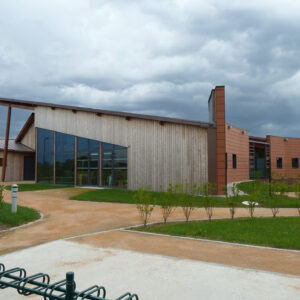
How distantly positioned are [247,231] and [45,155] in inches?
1083

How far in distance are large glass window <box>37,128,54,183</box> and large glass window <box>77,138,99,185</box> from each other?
4.68 metres

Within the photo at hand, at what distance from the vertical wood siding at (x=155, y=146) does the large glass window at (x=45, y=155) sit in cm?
600

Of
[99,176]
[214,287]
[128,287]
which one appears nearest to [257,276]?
[214,287]

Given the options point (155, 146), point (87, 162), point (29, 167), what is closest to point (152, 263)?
point (155, 146)

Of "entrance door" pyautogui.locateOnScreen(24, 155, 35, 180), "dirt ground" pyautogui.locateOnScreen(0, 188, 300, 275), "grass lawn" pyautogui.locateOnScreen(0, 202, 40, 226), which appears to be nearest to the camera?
Result: "dirt ground" pyautogui.locateOnScreen(0, 188, 300, 275)

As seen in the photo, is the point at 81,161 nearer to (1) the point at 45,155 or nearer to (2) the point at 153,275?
(1) the point at 45,155

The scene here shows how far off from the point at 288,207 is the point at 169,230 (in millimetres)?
8783

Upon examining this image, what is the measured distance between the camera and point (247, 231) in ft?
28.8

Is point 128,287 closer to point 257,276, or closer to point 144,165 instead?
point 257,276

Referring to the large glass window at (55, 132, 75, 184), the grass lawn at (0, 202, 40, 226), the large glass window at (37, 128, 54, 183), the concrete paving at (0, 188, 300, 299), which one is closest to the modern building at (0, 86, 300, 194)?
the large glass window at (55, 132, 75, 184)

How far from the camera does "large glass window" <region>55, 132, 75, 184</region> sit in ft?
94.4

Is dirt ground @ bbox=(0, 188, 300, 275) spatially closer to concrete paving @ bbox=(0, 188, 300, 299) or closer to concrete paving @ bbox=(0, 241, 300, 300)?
concrete paving @ bbox=(0, 188, 300, 299)

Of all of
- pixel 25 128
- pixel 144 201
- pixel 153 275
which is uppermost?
pixel 25 128

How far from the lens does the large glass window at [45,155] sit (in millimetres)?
31016
